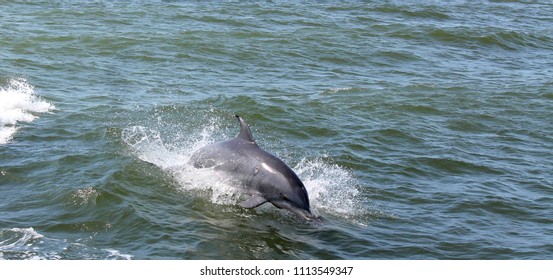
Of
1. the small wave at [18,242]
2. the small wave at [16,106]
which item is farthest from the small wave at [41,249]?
the small wave at [16,106]

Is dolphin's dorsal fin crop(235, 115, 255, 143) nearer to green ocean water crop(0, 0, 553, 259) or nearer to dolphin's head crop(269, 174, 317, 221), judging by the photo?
green ocean water crop(0, 0, 553, 259)

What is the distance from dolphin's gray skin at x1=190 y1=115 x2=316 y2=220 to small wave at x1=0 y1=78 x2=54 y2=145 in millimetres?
5592

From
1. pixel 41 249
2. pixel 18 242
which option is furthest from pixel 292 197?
pixel 18 242

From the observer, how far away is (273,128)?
19.8m

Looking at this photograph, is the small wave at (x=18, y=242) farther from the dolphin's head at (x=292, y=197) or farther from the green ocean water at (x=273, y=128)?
the dolphin's head at (x=292, y=197)

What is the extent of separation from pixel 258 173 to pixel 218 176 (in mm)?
1034

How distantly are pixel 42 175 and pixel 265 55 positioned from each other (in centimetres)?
1248

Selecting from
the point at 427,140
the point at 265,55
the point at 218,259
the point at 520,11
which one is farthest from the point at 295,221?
the point at 520,11

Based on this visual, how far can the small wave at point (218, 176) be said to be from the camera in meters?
14.9

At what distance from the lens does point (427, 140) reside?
19.6m

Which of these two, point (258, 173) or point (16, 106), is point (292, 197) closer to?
point (258, 173)

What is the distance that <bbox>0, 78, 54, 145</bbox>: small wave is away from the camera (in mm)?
18594

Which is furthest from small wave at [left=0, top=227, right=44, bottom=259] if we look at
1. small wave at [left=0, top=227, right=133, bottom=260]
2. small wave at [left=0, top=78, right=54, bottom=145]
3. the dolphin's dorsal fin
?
small wave at [left=0, top=78, right=54, bottom=145]

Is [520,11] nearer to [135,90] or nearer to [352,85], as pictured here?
[352,85]
